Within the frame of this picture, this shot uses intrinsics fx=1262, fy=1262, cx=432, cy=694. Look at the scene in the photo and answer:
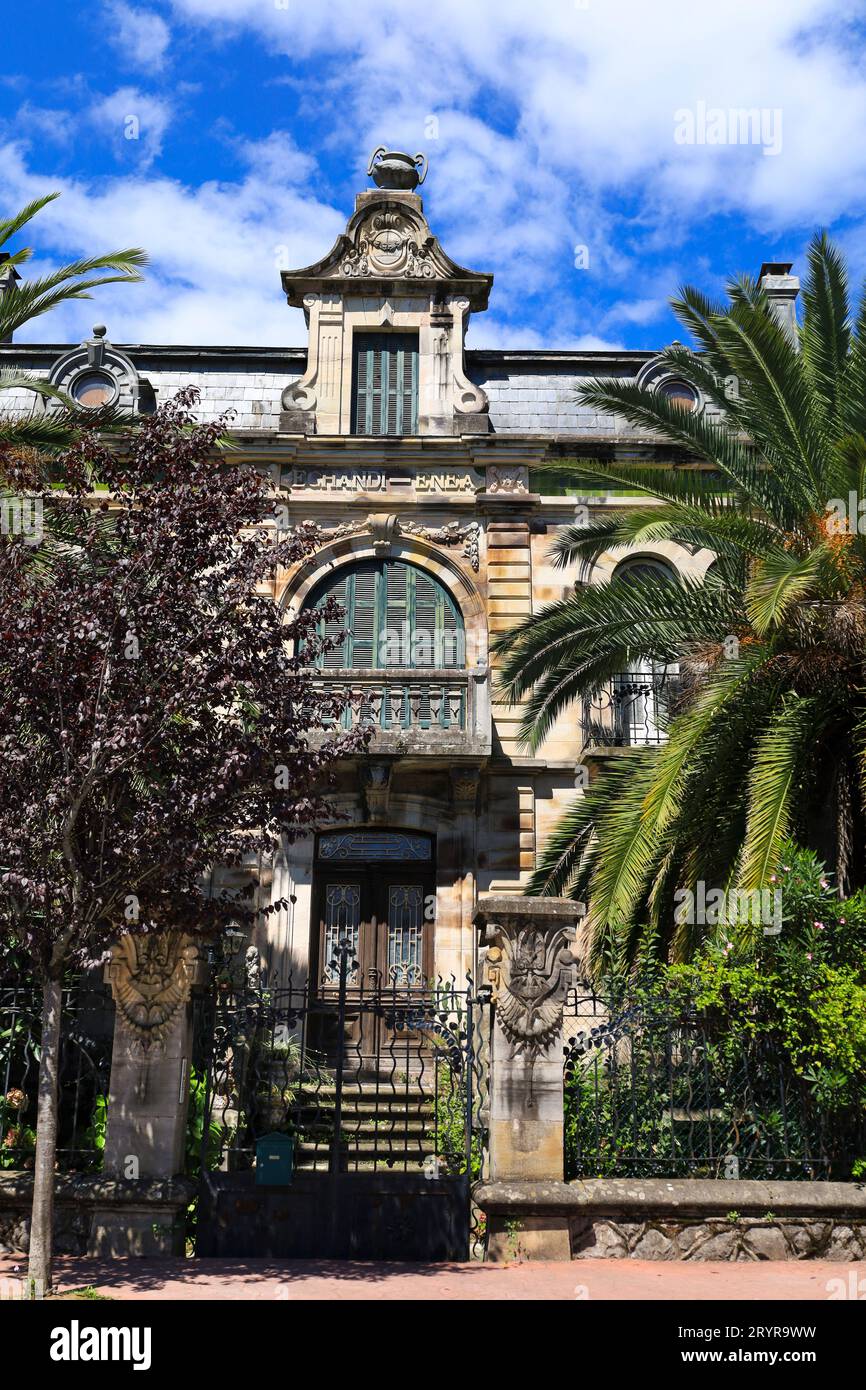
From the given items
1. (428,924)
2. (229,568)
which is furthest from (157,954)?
(428,924)

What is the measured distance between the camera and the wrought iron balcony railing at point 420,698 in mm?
16453

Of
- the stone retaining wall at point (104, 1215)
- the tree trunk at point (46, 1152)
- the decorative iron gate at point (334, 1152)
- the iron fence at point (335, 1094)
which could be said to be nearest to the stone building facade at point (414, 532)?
the iron fence at point (335, 1094)

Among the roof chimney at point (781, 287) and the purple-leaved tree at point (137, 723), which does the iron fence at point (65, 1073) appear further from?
the roof chimney at point (781, 287)

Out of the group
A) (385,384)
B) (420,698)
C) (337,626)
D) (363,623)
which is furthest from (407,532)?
(420,698)

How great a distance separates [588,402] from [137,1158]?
8811 millimetres

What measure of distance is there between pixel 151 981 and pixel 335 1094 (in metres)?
2.24

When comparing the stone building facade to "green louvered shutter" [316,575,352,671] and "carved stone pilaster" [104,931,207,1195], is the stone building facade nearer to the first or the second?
"green louvered shutter" [316,575,352,671]

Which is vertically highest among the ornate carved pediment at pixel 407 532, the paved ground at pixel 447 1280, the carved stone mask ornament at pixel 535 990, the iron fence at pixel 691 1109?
the ornate carved pediment at pixel 407 532

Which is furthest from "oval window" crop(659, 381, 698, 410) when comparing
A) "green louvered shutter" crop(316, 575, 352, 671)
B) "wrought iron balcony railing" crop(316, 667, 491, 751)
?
"wrought iron balcony railing" crop(316, 667, 491, 751)

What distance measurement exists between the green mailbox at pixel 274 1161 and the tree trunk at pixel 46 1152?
174 centimetres

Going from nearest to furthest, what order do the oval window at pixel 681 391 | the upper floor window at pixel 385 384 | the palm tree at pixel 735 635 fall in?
the palm tree at pixel 735 635, the upper floor window at pixel 385 384, the oval window at pixel 681 391

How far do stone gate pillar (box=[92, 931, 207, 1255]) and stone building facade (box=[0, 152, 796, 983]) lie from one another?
232 inches

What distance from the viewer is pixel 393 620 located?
59.5 ft

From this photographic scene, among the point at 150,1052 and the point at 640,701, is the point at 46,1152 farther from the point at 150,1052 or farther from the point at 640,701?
the point at 640,701
